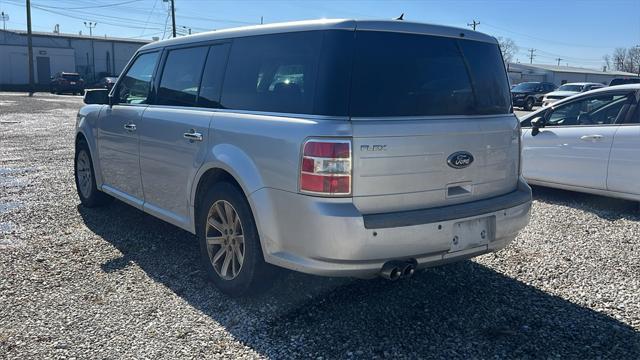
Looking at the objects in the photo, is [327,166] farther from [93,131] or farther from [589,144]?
[589,144]

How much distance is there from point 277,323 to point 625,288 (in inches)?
108

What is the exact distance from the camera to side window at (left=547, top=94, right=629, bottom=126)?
671 cm

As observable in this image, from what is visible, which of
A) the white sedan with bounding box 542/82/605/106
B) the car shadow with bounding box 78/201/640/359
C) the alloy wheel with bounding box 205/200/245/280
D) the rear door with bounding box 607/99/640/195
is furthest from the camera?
the white sedan with bounding box 542/82/605/106

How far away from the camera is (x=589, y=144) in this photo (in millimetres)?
6867

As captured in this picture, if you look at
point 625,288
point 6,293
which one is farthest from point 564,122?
point 6,293

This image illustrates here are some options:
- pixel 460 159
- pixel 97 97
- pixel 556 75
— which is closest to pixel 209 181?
pixel 460 159

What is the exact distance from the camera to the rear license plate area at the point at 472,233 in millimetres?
3589

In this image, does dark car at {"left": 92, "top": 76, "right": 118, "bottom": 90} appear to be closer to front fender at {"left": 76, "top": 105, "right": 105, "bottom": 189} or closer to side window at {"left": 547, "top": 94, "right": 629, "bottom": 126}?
front fender at {"left": 76, "top": 105, "right": 105, "bottom": 189}

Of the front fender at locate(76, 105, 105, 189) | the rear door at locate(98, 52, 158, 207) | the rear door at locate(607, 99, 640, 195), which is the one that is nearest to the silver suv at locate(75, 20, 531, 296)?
the rear door at locate(98, 52, 158, 207)

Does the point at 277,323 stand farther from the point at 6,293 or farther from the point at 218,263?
the point at 6,293

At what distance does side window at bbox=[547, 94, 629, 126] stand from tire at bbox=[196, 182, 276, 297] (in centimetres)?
497

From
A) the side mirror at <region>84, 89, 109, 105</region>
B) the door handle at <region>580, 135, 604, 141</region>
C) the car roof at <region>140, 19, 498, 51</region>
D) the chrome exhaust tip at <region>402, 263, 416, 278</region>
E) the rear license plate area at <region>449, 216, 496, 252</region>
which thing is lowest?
the chrome exhaust tip at <region>402, 263, 416, 278</region>

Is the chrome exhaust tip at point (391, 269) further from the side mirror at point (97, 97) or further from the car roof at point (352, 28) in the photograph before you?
the side mirror at point (97, 97)

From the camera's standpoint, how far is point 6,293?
13.6 ft
